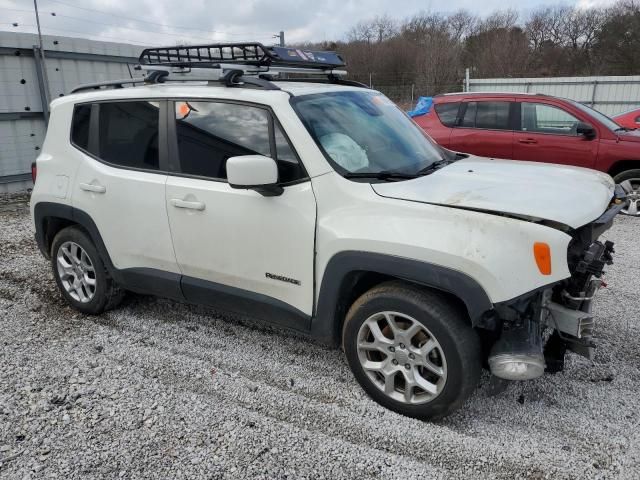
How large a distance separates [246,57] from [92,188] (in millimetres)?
1537

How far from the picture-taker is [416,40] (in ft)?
115

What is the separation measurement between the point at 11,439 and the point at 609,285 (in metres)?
4.96

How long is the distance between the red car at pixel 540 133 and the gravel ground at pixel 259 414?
394 cm

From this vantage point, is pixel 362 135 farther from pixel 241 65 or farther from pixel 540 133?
pixel 540 133

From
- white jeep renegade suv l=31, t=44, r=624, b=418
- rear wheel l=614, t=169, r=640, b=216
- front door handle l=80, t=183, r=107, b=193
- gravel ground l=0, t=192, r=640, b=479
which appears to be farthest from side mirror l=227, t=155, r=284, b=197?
rear wheel l=614, t=169, r=640, b=216

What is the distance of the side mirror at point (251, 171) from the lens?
287 cm

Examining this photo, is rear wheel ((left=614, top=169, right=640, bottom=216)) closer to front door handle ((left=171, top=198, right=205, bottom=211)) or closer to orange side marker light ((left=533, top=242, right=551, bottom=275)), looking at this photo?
orange side marker light ((left=533, top=242, right=551, bottom=275))

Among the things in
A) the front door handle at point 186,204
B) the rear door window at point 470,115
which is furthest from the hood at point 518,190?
the rear door window at point 470,115

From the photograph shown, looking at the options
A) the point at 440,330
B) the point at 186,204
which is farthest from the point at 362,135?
the point at 440,330

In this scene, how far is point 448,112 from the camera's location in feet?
27.0

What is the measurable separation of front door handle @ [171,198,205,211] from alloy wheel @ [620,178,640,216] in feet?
21.3

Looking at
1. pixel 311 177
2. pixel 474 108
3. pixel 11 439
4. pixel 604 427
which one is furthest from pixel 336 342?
pixel 474 108

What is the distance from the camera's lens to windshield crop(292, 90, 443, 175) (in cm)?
313

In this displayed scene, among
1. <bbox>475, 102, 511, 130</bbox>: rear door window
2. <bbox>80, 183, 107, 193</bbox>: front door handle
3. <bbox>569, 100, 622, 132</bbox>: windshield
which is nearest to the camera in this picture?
<bbox>80, 183, 107, 193</bbox>: front door handle
